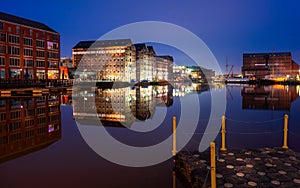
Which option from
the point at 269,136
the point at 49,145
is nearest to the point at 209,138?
the point at 269,136

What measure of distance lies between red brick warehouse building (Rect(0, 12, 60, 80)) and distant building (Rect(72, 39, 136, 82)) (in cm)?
5592

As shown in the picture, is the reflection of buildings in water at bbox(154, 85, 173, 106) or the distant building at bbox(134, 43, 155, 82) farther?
the distant building at bbox(134, 43, 155, 82)

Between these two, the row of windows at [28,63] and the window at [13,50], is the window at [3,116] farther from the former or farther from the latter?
the window at [13,50]

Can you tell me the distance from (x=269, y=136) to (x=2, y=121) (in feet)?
66.1

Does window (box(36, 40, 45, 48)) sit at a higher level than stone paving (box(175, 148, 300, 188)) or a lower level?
higher

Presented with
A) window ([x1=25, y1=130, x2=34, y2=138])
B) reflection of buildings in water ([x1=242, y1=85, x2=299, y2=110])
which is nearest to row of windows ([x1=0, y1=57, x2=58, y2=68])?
window ([x1=25, y1=130, x2=34, y2=138])

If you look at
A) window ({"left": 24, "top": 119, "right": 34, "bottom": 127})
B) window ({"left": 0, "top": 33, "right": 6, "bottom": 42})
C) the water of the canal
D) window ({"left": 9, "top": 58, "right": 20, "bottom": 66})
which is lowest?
the water of the canal

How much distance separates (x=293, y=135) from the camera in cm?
1577

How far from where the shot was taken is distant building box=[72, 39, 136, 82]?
448 ft

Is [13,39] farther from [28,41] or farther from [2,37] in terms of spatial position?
[28,41]

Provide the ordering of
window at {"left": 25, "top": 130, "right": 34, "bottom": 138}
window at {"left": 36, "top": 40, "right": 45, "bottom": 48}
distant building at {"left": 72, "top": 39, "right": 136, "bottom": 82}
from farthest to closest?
1. distant building at {"left": 72, "top": 39, "right": 136, "bottom": 82}
2. window at {"left": 36, "top": 40, "right": 45, "bottom": 48}
3. window at {"left": 25, "top": 130, "right": 34, "bottom": 138}

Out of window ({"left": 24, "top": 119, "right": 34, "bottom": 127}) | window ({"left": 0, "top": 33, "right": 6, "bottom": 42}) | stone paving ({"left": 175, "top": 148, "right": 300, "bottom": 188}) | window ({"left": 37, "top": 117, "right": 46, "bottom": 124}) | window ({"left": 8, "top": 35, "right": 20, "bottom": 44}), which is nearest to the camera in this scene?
stone paving ({"left": 175, "top": 148, "right": 300, "bottom": 188})

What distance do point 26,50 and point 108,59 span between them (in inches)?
2862

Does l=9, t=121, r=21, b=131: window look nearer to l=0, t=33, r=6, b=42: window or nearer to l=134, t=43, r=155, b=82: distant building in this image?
l=0, t=33, r=6, b=42: window
